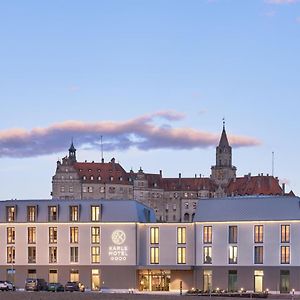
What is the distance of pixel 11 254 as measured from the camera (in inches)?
5571

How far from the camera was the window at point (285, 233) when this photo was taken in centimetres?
13338

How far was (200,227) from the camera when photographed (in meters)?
138

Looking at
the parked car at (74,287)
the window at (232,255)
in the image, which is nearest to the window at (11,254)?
the parked car at (74,287)

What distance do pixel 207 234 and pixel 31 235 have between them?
81.6 feet

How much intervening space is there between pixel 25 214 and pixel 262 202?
33496mm

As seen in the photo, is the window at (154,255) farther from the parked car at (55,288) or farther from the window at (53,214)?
the parked car at (55,288)

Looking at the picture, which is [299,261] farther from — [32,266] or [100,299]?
[100,299]

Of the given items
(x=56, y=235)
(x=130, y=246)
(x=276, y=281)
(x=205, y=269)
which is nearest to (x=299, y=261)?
(x=276, y=281)

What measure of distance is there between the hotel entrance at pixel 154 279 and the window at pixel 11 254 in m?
18.0

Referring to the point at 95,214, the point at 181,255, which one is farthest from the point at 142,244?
the point at 95,214

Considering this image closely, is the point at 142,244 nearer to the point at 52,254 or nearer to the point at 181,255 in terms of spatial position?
the point at 181,255

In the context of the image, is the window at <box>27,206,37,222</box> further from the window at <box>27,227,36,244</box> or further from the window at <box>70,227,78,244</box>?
the window at <box>70,227,78,244</box>

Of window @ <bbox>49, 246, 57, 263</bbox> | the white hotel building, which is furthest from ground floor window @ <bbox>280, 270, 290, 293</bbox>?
window @ <bbox>49, 246, 57, 263</bbox>

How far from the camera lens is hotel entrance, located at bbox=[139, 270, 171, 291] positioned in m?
140
